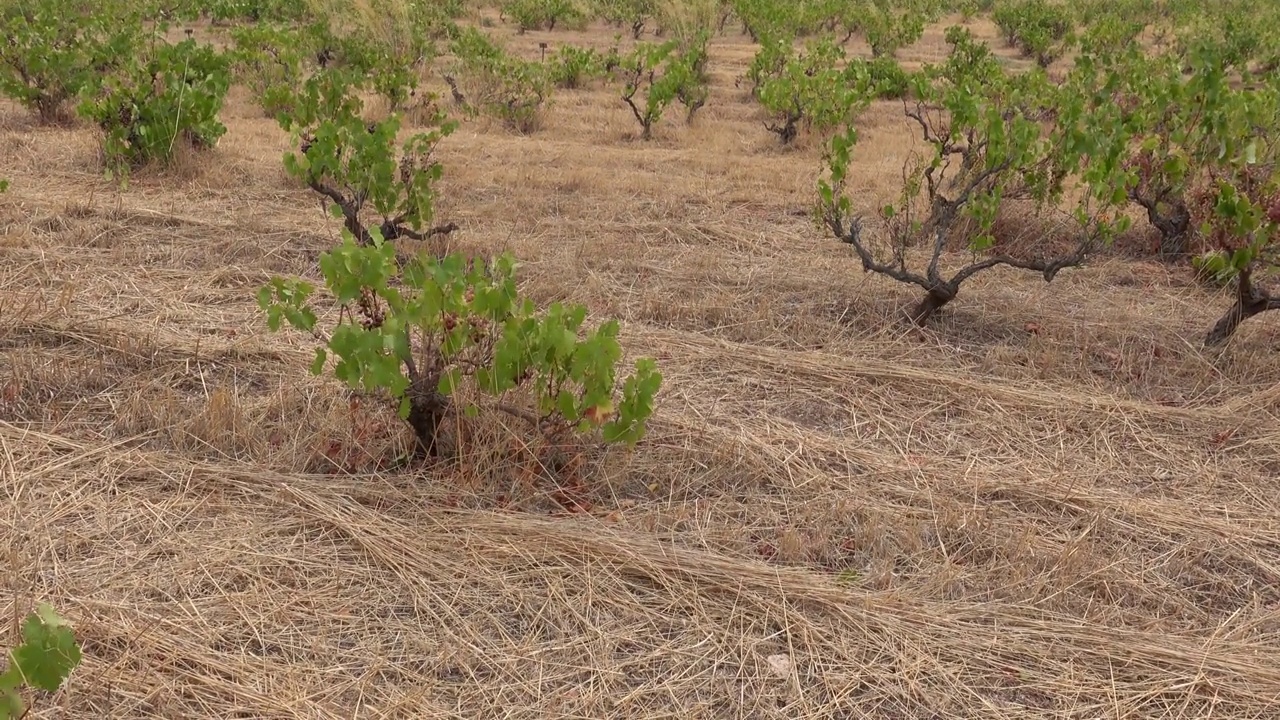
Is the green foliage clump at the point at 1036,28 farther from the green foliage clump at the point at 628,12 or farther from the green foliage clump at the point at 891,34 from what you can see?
the green foliage clump at the point at 628,12

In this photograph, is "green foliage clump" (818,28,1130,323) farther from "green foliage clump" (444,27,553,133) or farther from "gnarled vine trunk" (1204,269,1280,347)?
"green foliage clump" (444,27,553,133)

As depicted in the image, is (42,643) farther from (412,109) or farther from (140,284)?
(412,109)

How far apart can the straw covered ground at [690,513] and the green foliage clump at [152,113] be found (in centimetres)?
148

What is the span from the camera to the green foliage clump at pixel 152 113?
6281mm

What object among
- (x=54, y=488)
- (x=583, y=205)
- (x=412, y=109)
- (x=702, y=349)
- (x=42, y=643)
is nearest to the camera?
(x=42, y=643)

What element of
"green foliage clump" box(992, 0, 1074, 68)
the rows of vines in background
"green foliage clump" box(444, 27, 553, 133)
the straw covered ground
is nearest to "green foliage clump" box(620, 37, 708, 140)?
the rows of vines in background

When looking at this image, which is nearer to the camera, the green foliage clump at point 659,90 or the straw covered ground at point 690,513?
the straw covered ground at point 690,513

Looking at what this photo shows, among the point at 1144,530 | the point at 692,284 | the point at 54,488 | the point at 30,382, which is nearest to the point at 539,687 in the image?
the point at 54,488

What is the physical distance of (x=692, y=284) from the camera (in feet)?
15.9

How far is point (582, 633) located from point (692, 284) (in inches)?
103

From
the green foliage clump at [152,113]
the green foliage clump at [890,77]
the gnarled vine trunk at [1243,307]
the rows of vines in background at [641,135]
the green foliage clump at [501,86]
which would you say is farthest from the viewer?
the green foliage clump at [890,77]

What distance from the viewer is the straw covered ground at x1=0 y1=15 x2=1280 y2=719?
2.33 metres

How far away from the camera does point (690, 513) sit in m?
2.97

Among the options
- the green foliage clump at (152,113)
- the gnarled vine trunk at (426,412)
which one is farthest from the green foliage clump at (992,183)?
the green foliage clump at (152,113)
